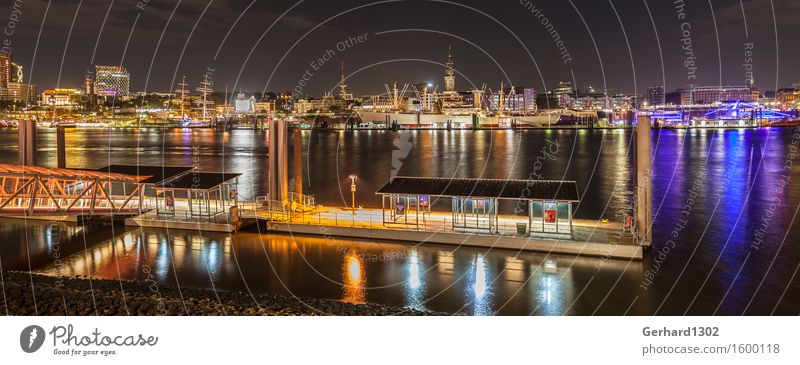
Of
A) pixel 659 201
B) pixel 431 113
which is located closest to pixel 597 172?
pixel 659 201

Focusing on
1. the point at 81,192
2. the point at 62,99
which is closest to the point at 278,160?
the point at 81,192

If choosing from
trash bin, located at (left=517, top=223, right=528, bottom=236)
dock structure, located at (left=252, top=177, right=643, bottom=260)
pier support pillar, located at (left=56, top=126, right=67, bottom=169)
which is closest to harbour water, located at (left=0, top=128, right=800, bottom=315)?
dock structure, located at (left=252, top=177, right=643, bottom=260)

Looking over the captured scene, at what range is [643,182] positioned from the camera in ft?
42.0

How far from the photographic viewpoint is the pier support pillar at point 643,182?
12773 mm

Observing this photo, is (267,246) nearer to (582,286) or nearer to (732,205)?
(582,286)

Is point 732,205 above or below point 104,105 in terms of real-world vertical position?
below

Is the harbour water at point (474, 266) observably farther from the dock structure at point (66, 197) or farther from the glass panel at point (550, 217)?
the glass panel at point (550, 217)

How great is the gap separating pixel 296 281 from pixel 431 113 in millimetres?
136110

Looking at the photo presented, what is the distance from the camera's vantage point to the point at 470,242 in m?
14.2

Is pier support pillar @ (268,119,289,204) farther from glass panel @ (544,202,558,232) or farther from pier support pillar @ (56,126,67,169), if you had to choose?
pier support pillar @ (56,126,67,169)

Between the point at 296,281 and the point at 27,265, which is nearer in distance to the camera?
the point at 296,281

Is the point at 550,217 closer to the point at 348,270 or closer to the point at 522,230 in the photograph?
the point at 522,230
